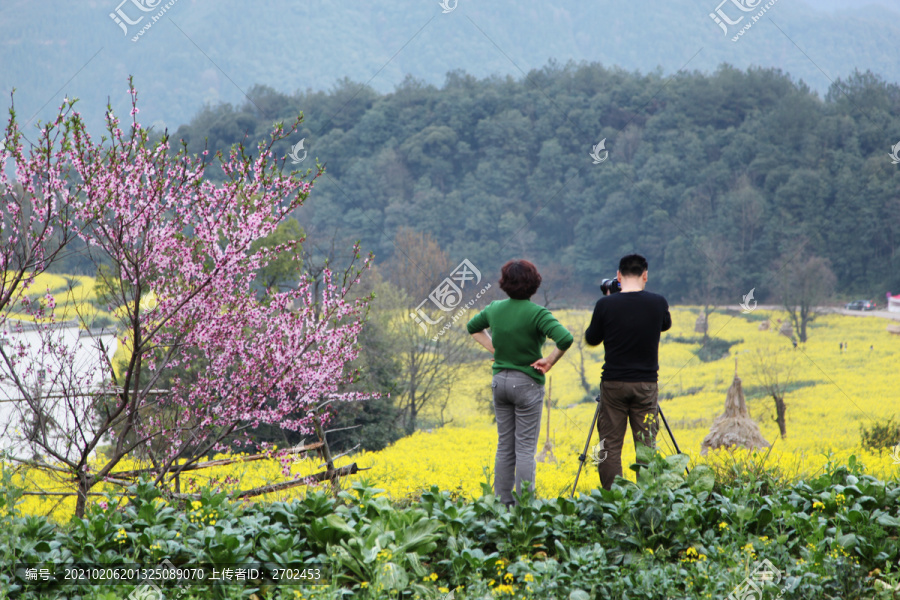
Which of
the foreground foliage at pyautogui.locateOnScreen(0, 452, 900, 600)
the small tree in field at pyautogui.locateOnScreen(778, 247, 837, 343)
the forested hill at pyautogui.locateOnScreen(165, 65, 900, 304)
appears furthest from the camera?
the forested hill at pyautogui.locateOnScreen(165, 65, 900, 304)

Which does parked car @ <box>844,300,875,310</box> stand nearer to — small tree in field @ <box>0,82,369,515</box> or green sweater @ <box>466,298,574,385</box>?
small tree in field @ <box>0,82,369,515</box>

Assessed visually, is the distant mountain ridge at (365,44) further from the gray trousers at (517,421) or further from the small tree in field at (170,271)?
the gray trousers at (517,421)

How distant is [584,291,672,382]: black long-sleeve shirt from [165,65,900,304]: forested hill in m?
35.3

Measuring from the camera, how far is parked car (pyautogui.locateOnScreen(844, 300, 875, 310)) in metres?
36.1

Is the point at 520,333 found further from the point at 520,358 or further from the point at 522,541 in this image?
the point at 522,541

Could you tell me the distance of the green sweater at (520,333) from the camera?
13.3 ft

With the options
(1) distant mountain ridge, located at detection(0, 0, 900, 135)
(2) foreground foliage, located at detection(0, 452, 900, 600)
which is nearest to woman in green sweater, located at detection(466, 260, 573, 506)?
(2) foreground foliage, located at detection(0, 452, 900, 600)

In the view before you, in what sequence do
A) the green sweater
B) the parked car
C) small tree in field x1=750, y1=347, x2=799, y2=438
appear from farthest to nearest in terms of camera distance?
1. the parked car
2. small tree in field x1=750, y1=347, x2=799, y2=438
3. the green sweater

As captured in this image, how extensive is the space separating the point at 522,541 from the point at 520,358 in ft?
3.54

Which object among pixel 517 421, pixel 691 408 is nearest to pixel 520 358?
pixel 517 421

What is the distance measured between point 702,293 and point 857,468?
38149 millimetres

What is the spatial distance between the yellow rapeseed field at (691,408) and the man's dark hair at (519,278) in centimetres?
172

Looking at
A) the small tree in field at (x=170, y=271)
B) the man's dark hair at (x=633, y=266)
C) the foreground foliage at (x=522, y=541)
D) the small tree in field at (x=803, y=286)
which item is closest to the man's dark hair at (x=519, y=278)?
the man's dark hair at (x=633, y=266)

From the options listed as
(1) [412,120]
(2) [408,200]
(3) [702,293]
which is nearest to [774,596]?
(3) [702,293]
